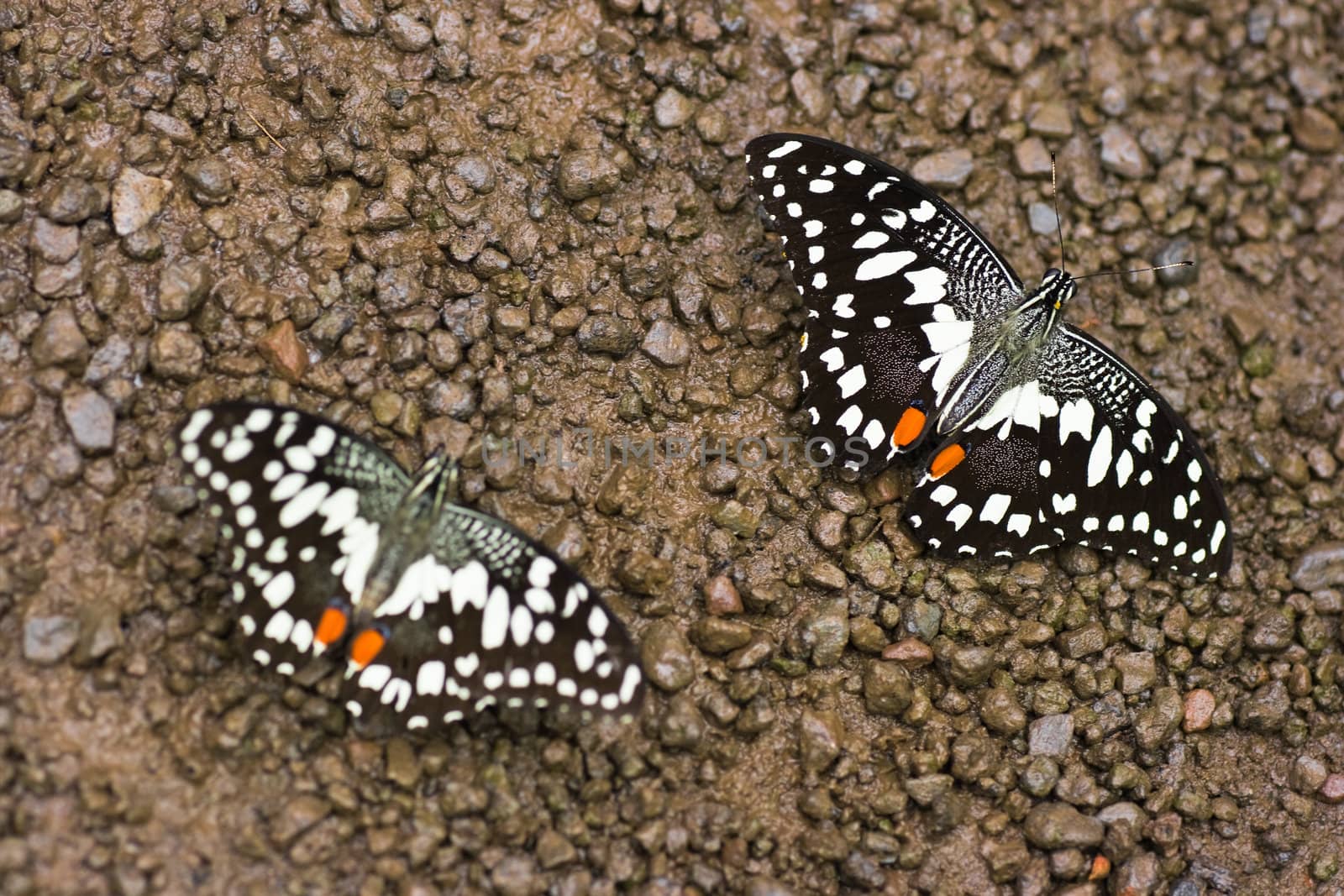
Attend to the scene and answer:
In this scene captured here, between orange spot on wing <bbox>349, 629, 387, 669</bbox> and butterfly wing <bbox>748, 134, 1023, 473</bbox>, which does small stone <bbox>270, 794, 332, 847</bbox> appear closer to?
orange spot on wing <bbox>349, 629, 387, 669</bbox>

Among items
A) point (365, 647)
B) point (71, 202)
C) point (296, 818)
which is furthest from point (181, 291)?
point (296, 818)

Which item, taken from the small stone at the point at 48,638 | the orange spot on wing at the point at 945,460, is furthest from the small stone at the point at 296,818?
the orange spot on wing at the point at 945,460

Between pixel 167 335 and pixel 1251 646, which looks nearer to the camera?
pixel 167 335

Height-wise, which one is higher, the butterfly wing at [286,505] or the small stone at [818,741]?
the butterfly wing at [286,505]

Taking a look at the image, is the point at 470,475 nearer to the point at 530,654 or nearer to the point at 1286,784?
the point at 530,654

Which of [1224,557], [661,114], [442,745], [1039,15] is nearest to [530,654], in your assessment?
[442,745]

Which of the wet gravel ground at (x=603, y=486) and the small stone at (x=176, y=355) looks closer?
the wet gravel ground at (x=603, y=486)

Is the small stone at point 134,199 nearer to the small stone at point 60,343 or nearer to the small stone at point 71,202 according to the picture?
the small stone at point 71,202
